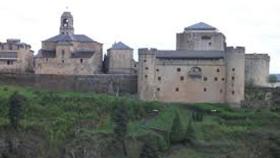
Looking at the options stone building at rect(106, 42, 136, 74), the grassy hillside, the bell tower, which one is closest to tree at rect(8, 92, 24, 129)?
the grassy hillside

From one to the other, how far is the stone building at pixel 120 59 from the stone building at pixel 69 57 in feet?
3.67

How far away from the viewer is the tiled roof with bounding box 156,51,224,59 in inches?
2638

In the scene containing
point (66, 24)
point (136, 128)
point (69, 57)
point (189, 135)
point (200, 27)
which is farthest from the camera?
point (66, 24)

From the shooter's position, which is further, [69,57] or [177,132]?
[69,57]

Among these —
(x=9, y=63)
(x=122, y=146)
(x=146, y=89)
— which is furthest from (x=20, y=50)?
(x=122, y=146)

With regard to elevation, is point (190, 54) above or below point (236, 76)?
above

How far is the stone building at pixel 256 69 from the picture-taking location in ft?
228

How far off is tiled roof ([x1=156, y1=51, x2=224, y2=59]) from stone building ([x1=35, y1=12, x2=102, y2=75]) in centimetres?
532

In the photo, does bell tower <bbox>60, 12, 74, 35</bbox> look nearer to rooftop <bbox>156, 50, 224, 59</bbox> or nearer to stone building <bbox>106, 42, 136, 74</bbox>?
stone building <bbox>106, 42, 136, 74</bbox>

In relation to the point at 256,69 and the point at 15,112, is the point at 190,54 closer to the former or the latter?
the point at 256,69

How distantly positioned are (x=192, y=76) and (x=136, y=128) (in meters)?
7.75

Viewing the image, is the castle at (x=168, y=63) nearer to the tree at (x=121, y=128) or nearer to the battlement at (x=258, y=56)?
the battlement at (x=258, y=56)

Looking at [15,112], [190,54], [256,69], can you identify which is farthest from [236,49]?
[15,112]

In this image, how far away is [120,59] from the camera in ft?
228
